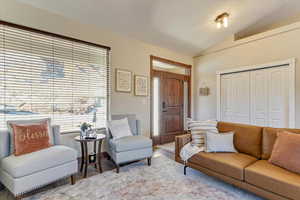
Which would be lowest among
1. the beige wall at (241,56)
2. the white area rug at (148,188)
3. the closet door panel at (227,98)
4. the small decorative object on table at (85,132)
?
the white area rug at (148,188)

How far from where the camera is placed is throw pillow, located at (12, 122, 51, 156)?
6.53ft

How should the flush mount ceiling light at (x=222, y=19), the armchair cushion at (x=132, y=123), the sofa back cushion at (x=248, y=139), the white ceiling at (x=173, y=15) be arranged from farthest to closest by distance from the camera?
1. the flush mount ceiling light at (x=222, y=19)
2. the armchair cushion at (x=132, y=123)
3. the white ceiling at (x=173, y=15)
4. the sofa back cushion at (x=248, y=139)

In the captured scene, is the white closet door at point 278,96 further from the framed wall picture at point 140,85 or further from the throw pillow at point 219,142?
the framed wall picture at point 140,85

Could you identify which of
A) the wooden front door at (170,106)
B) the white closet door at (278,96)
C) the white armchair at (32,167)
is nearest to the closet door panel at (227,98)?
the white closet door at (278,96)

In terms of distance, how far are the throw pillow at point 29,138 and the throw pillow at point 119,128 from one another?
965mm

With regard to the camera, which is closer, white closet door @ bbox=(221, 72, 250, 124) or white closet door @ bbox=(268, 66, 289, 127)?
white closet door @ bbox=(268, 66, 289, 127)

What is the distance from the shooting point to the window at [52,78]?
7.84ft

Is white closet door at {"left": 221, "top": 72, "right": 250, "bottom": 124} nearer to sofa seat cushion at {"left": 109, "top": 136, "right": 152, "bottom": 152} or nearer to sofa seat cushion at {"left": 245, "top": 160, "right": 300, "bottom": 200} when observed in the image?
sofa seat cushion at {"left": 245, "top": 160, "right": 300, "bottom": 200}

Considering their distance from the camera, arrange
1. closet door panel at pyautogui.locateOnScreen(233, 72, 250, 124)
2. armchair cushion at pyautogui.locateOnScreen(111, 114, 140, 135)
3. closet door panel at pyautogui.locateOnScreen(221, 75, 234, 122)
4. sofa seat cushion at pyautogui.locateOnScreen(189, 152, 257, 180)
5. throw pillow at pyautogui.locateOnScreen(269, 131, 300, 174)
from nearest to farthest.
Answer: throw pillow at pyautogui.locateOnScreen(269, 131, 300, 174) → sofa seat cushion at pyautogui.locateOnScreen(189, 152, 257, 180) → armchair cushion at pyautogui.locateOnScreen(111, 114, 140, 135) → closet door panel at pyautogui.locateOnScreen(233, 72, 250, 124) → closet door panel at pyautogui.locateOnScreen(221, 75, 234, 122)

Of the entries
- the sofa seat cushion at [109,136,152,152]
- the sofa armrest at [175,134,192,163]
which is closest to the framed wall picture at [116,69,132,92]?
the sofa seat cushion at [109,136,152,152]

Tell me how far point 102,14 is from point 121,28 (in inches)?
19.9

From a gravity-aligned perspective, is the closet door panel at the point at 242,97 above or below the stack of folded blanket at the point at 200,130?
above

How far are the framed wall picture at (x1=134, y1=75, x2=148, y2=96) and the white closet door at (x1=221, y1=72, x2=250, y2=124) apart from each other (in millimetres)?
2203

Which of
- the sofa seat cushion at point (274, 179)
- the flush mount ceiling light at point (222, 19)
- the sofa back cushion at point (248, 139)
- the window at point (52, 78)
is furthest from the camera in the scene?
the flush mount ceiling light at point (222, 19)
